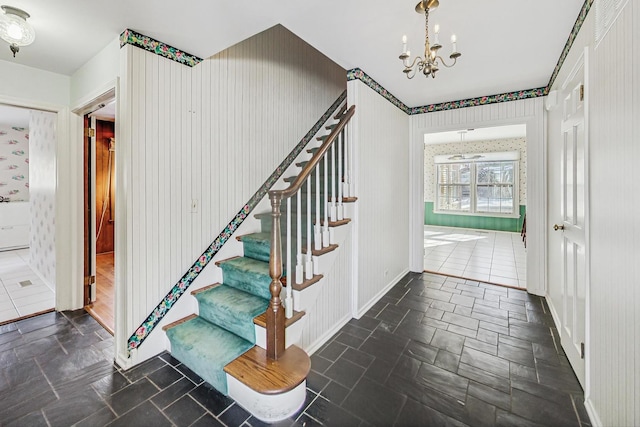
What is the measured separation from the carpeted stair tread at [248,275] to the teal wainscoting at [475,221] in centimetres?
813

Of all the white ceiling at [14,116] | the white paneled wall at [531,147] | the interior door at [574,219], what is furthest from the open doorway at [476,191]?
the white ceiling at [14,116]

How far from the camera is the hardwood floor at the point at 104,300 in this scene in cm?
273

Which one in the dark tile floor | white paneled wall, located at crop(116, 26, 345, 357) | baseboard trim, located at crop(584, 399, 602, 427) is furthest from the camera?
white paneled wall, located at crop(116, 26, 345, 357)

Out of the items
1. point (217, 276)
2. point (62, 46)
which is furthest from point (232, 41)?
point (217, 276)

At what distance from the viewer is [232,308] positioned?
7.02ft

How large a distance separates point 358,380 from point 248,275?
1.19 metres

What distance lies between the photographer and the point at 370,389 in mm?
1851

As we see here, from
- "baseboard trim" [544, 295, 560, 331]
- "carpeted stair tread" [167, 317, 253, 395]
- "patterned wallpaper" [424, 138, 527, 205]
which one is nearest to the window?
"patterned wallpaper" [424, 138, 527, 205]

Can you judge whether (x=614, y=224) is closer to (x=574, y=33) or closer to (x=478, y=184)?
(x=574, y=33)

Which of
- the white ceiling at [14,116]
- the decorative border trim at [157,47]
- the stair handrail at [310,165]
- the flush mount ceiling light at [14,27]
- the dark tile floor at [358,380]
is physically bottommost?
the dark tile floor at [358,380]

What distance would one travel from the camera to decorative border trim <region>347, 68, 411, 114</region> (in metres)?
2.85

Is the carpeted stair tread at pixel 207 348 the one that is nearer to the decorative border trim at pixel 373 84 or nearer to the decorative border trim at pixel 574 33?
the decorative border trim at pixel 373 84

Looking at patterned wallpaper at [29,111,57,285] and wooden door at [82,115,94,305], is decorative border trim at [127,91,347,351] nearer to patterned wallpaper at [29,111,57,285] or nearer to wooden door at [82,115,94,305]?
wooden door at [82,115,94,305]

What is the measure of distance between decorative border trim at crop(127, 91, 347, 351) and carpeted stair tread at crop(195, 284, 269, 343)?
185 millimetres
